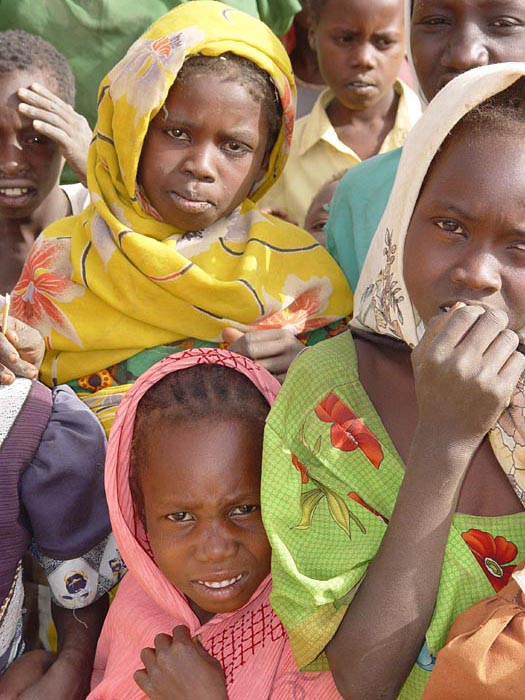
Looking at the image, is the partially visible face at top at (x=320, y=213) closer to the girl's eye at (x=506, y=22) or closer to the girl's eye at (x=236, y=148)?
the girl's eye at (x=236, y=148)

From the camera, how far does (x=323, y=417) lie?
177cm

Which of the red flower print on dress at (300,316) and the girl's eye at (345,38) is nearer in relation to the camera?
the red flower print on dress at (300,316)

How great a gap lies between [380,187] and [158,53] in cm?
66

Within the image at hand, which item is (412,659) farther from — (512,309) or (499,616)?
(512,309)

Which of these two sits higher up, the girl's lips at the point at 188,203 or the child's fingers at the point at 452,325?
the child's fingers at the point at 452,325

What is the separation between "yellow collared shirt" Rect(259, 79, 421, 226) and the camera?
12.5 ft

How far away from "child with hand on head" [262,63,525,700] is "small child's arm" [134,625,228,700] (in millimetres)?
245

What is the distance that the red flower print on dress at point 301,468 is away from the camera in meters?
1.74

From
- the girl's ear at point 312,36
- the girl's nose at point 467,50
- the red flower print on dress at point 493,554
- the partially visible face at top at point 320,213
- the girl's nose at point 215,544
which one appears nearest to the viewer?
the red flower print on dress at point 493,554

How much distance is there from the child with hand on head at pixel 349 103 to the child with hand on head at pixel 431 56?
103 cm

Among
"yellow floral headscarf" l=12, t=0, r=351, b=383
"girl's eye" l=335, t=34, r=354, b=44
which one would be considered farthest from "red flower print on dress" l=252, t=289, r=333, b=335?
"girl's eye" l=335, t=34, r=354, b=44

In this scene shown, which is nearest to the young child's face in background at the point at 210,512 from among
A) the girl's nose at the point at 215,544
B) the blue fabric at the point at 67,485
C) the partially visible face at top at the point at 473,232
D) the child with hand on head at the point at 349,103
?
the girl's nose at the point at 215,544

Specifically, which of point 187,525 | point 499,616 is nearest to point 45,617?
point 187,525

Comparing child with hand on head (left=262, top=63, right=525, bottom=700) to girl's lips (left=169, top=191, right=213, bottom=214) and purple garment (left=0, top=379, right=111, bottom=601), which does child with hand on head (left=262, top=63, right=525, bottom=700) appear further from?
girl's lips (left=169, top=191, right=213, bottom=214)
